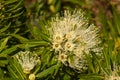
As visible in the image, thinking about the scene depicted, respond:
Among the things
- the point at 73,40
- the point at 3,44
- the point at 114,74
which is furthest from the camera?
the point at 3,44

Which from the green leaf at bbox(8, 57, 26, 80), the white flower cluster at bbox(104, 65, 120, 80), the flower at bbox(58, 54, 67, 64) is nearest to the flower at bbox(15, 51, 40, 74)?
the green leaf at bbox(8, 57, 26, 80)

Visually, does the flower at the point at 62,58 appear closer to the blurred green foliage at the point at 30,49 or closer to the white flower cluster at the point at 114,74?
the blurred green foliage at the point at 30,49

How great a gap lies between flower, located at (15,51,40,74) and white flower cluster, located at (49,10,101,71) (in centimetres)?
17

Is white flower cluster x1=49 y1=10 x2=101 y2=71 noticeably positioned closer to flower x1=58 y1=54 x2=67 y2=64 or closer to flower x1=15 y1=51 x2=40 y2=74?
flower x1=58 y1=54 x2=67 y2=64

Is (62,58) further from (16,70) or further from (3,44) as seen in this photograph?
(3,44)

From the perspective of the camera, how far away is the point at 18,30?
3434 millimetres

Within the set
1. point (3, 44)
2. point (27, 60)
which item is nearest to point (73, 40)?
point (27, 60)

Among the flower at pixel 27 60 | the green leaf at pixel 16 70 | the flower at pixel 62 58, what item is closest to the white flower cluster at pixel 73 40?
the flower at pixel 62 58

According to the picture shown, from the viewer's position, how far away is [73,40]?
9.86 feet

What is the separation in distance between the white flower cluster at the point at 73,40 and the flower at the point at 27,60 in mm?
172

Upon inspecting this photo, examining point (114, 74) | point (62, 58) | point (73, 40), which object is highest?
point (73, 40)

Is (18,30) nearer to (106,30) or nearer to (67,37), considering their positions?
(67,37)

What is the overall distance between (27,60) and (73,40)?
37 cm

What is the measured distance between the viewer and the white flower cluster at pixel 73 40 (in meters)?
3.00
